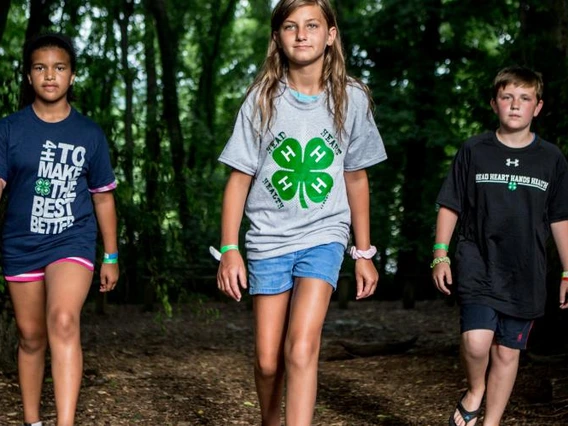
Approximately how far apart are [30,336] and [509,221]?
2496 millimetres

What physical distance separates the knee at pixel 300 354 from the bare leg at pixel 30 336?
1.44 metres

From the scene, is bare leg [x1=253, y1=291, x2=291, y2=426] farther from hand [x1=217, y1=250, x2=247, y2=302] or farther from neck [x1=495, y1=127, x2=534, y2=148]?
neck [x1=495, y1=127, x2=534, y2=148]

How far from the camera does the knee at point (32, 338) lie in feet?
15.6

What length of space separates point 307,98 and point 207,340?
339 inches

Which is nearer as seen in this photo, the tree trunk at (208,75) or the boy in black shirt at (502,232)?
the boy in black shirt at (502,232)

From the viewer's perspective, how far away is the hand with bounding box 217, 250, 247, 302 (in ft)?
13.5

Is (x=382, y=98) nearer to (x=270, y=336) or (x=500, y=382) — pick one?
(x=500, y=382)

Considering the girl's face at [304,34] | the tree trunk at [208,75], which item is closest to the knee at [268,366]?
the girl's face at [304,34]

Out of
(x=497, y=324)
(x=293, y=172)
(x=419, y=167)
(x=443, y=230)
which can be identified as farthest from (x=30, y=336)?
(x=419, y=167)

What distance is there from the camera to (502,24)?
19.1 metres

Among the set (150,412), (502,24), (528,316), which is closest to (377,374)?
(150,412)

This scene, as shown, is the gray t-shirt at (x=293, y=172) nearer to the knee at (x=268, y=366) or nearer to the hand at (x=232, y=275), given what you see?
the hand at (x=232, y=275)

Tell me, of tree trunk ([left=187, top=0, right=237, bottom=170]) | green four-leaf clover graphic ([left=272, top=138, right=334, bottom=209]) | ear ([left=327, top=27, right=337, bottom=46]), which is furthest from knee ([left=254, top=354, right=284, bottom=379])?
tree trunk ([left=187, top=0, right=237, bottom=170])

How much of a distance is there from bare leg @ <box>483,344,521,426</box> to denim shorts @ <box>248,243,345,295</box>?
1194 millimetres
